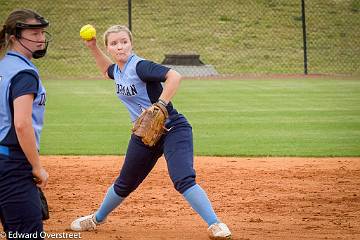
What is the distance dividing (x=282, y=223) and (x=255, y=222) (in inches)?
9.6

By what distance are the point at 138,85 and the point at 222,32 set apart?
22150mm

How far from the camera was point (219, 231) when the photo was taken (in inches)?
210

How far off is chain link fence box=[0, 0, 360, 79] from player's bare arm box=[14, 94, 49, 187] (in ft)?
62.3

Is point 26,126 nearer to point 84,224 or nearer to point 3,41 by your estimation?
point 3,41

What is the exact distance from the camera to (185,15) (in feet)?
92.0

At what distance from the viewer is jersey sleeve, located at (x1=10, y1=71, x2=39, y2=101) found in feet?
12.5

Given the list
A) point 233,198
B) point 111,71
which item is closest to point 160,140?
Result: point 111,71

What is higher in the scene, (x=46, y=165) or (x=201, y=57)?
(x=201, y=57)

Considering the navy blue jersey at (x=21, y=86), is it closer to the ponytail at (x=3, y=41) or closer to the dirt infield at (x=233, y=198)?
the ponytail at (x=3, y=41)

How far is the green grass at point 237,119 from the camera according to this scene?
10617 mm

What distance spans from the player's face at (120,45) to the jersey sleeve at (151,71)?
0.16 metres

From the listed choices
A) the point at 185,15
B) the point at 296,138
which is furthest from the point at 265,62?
the point at 296,138

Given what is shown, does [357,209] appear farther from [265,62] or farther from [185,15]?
[185,15]

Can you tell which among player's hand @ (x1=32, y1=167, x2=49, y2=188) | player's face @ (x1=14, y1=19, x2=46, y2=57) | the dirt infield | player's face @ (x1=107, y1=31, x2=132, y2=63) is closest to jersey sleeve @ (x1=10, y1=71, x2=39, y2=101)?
player's face @ (x1=14, y1=19, x2=46, y2=57)
